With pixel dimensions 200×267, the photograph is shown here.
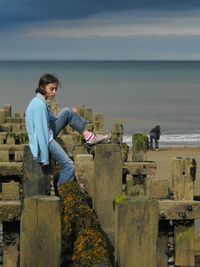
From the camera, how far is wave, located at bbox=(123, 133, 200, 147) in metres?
43.4

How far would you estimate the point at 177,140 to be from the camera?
46312 millimetres

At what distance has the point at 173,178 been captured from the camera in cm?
929

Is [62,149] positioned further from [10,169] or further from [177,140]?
[177,140]

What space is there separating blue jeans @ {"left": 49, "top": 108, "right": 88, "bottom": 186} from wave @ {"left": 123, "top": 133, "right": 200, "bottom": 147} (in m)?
32.5

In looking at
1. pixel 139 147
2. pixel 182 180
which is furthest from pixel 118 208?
pixel 139 147

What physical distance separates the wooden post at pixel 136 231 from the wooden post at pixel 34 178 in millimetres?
1542

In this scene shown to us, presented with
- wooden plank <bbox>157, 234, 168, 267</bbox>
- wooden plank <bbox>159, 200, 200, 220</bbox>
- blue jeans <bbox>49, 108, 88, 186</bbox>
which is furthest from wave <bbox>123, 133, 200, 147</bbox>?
wooden plank <bbox>159, 200, 200, 220</bbox>

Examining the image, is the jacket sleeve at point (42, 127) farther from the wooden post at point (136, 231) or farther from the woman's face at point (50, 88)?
the wooden post at point (136, 231)

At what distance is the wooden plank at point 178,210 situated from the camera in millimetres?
8281

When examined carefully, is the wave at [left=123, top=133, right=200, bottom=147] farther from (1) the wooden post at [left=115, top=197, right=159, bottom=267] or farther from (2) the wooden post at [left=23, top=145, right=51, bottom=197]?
(1) the wooden post at [left=115, top=197, right=159, bottom=267]

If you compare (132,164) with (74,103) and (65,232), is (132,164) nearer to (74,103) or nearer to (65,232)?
(65,232)

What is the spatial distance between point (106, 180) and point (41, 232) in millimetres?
1732

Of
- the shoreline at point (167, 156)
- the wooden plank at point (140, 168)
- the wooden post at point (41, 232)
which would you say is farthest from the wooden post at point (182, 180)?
the shoreline at point (167, 156)

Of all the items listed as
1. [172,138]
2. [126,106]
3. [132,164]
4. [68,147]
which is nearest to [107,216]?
[132,164]
